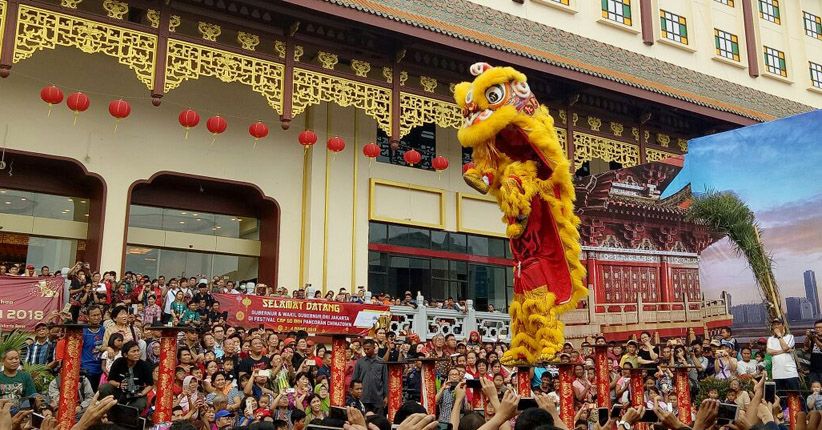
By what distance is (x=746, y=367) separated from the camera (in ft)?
34.8

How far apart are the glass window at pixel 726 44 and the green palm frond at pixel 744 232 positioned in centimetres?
1127

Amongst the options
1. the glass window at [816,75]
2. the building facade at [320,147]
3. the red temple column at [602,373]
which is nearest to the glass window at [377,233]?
the building facade at [320,147]

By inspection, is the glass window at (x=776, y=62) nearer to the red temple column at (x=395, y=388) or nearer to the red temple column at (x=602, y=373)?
the red temple column at (x=602, y=373)

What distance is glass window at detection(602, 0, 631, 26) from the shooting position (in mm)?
19391

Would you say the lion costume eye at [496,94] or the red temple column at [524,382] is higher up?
the lion costume eye at [496,94]

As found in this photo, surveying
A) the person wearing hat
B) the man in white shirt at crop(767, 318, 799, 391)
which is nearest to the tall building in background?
the man in white shirt at crop(767, 318, 799, 391)

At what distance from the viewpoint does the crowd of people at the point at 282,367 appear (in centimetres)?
710

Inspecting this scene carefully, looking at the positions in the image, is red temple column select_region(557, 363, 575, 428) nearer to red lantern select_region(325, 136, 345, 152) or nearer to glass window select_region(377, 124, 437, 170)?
red lantern select_region(325, 136, 345, 152)

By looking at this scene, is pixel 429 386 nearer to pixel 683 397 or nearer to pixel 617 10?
pixel 683 397

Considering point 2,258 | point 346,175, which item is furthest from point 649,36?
point 2,258

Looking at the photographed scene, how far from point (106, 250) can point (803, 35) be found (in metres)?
21.1

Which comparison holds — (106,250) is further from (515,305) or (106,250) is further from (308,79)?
(515,305)

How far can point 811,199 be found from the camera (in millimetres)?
10070

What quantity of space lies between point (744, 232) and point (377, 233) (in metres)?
7.32
